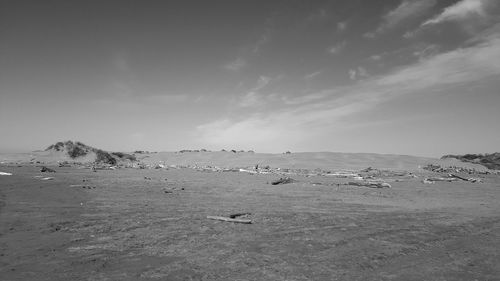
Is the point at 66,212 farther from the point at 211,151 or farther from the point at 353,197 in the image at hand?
the point at 211,151

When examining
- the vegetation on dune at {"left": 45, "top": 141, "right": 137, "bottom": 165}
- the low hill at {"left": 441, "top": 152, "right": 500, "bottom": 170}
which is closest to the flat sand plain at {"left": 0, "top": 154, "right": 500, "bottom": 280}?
the vegetation on dune at {"left": 45, "top": 141, "right": 137, "bottom": 165}

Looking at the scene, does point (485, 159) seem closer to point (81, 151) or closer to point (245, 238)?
point (245, 238)

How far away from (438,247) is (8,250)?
8001mm

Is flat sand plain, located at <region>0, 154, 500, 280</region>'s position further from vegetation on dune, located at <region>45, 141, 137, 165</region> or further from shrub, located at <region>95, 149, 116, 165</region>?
vegetation on dune, located at <region>45, 141, 137, 165</region>

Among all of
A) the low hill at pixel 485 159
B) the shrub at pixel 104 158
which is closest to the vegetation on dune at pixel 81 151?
the shrub at pixel 104 158

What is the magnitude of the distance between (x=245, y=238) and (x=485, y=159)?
4029cm

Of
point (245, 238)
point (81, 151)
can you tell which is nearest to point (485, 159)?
point (245, 238)

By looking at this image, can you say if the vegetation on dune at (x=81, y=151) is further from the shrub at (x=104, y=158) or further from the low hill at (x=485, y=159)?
the low hill at (x=485, y=159)

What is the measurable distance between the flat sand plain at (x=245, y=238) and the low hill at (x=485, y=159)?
91.6 feet

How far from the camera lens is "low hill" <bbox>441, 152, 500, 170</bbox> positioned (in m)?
37.1

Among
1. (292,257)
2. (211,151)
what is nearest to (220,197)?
(292,257)

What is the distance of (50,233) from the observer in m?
7.71

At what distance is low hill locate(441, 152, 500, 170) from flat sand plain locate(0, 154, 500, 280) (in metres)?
27.9

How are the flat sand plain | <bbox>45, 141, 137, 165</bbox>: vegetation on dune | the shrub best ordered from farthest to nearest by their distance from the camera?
<bbox>45, 141, 137, 165</bbox>: vegetation on dune
the shrub
the flat sand plain
